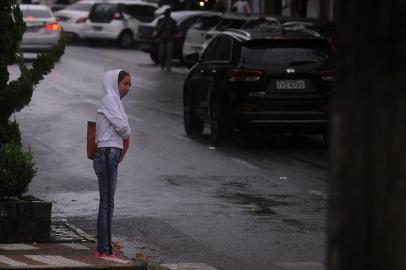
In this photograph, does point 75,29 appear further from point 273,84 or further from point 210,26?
point 273,84

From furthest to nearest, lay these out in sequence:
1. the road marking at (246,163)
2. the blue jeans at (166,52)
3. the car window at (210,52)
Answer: the blue jeans at (166,52), the car window at (210,52), the road marking at (246,163)

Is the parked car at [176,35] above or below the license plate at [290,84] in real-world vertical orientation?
below

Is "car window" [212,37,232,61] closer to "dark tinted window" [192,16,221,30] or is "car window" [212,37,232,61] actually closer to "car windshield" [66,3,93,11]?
"dark tinted window" [192,16,221,30]

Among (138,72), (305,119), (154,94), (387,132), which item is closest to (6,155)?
(387,132)

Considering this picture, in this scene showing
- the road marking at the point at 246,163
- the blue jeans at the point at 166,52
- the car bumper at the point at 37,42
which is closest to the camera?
the road marking at the point at 246,163

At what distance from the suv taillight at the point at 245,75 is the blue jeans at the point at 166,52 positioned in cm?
1728

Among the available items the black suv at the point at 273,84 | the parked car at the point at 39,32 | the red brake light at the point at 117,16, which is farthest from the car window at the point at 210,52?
the red brake light at the point at 117,16

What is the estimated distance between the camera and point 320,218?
40.4 ft

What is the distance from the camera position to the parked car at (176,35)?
36750mm

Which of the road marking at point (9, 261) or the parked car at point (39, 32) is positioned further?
the parked car at point (39, 32)

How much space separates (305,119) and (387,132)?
570 inches

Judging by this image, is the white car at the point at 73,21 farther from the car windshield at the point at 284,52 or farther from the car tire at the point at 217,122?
the car windshield at the point at 284,52

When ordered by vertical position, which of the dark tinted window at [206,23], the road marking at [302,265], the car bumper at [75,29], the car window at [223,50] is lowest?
the car bumper at [75,29]

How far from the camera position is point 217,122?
723 inches
